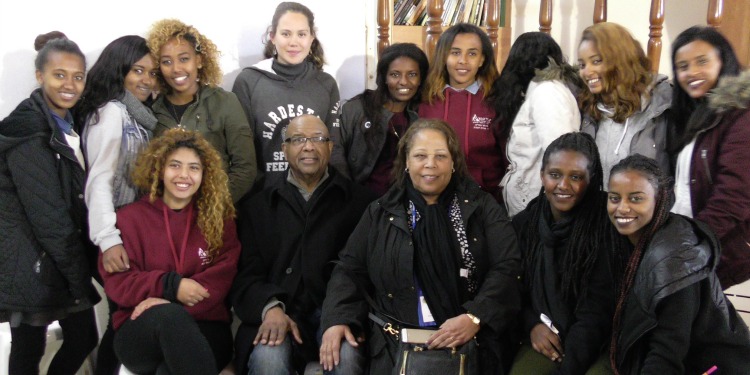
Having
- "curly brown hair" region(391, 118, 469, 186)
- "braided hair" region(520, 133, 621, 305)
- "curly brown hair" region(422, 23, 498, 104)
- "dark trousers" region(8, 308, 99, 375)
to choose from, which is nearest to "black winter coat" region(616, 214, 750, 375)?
"braided hair" region(520, 133, 621, 305)

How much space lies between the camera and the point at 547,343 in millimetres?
2195

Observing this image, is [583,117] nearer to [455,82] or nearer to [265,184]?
[455,82]

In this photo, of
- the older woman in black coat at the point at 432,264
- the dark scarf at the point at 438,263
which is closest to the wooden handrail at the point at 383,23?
the older woman in black coat at the point at 432,264

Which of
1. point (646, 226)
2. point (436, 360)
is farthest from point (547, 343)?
point (646, 226)

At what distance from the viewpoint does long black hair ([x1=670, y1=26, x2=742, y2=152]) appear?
7.38 feet

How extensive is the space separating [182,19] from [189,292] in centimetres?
135

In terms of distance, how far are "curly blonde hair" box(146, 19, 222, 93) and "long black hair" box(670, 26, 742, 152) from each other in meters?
1.76

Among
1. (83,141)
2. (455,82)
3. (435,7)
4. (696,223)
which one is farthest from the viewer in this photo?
(435,7)

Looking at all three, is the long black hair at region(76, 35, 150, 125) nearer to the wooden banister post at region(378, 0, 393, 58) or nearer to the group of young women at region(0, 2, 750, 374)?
the group of young women at region(0, 2, 750, 374)

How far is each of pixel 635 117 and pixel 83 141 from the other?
79.3 inches

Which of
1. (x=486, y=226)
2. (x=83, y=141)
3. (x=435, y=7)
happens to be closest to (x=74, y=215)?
(x=83, y=141)

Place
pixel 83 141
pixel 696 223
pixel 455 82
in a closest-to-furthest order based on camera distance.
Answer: pixel 696 223 → pixel 83 141 → pixel 455 82

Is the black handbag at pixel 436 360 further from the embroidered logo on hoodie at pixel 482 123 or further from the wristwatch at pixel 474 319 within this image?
the embroidered logo on hoodie at pixel 482 123

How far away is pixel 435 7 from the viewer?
10.0 ft
